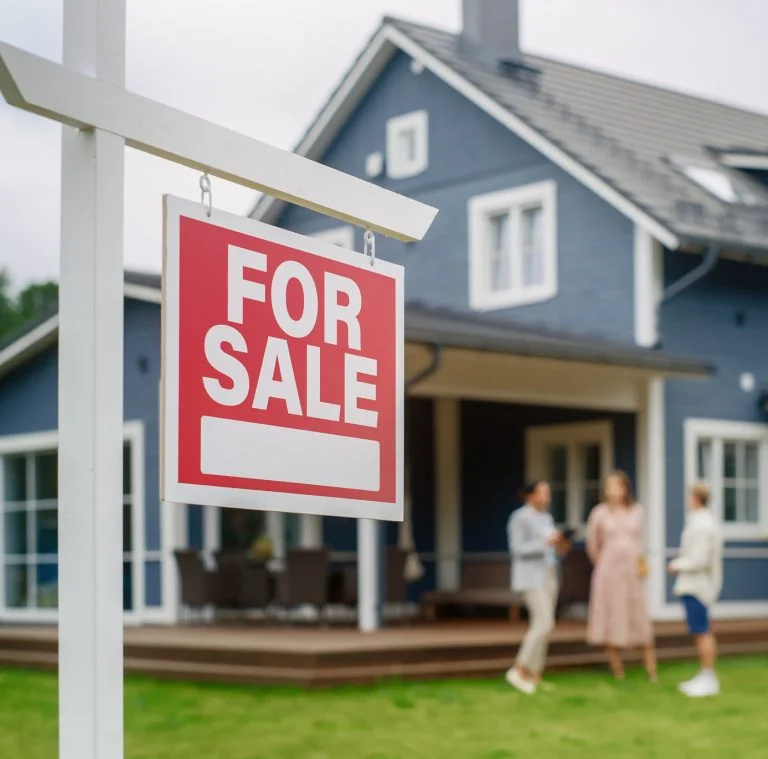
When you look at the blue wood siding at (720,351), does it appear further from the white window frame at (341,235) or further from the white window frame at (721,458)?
the white window frame at (341,235)

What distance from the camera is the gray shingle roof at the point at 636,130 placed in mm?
16391

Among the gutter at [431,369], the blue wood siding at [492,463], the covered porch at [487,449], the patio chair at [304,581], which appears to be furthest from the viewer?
the blue wood siding at [492,463]

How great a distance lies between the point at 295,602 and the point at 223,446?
36.1 ft

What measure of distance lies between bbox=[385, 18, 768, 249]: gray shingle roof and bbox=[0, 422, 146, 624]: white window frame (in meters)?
5.57

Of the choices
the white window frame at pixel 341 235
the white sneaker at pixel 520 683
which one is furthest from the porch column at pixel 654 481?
the white window frame at pixel 341 235

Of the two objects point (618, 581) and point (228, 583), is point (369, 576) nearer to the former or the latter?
point (228, 583)

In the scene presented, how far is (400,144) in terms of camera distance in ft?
62.8

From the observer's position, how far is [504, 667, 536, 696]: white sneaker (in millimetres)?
11023

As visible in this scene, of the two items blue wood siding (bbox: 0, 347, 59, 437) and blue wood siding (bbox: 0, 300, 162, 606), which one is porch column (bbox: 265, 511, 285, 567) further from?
blue wood siding (bbox: 0, 347, 59, 437)

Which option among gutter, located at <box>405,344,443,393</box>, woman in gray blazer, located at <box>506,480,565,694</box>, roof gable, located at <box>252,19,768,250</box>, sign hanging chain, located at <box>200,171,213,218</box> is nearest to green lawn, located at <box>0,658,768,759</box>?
woman in gray blazer, located at <box>506,480,565,694</box>

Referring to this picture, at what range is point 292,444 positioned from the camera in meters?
2.86

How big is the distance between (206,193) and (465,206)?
1547cm

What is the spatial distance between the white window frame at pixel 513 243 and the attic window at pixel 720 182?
77.0 inches

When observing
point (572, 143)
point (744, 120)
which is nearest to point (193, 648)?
point (572, 143)
